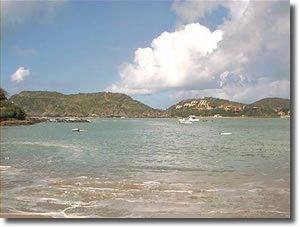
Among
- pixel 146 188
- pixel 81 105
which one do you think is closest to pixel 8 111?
pixel 146 188

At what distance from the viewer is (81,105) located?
12575cm

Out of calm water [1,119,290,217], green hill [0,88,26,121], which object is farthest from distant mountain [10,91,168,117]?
calm water [1,119,290,217]

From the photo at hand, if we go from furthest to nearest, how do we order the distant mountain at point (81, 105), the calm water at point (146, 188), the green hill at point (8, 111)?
the distant mountain at point (81, 105) → the green hill at point (8, 111) → the calm water at point (146, 188)

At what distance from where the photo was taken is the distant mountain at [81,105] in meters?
107

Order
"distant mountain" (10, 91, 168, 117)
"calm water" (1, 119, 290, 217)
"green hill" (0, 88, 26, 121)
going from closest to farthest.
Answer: "calm water" (1, 119, 290, 217), "green hill" (0, 88, 26, 121), "distant mountain" (10, 91, 168, 117)

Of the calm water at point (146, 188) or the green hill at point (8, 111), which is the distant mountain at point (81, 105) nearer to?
the green hill at point (8, 111)

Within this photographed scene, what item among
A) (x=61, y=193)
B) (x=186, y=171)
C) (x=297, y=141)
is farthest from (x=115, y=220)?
(x=186, y=171)

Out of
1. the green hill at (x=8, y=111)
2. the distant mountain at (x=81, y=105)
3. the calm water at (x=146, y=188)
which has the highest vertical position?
the distant mountain at (x=81, y=105)

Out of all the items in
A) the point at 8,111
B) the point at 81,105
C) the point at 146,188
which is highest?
the point at 81,105

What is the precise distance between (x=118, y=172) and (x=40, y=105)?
104 metres

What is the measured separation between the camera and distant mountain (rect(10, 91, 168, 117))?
10694 cm

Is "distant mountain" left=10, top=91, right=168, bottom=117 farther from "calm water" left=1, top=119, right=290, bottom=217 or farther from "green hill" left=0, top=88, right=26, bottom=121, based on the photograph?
"calm water" left=1, top=119, right=290, bottom=217

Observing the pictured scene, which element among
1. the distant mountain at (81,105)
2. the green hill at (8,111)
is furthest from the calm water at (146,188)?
the distant mountain at (81,105)

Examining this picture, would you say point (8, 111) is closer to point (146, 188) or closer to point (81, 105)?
point (146, 188)
